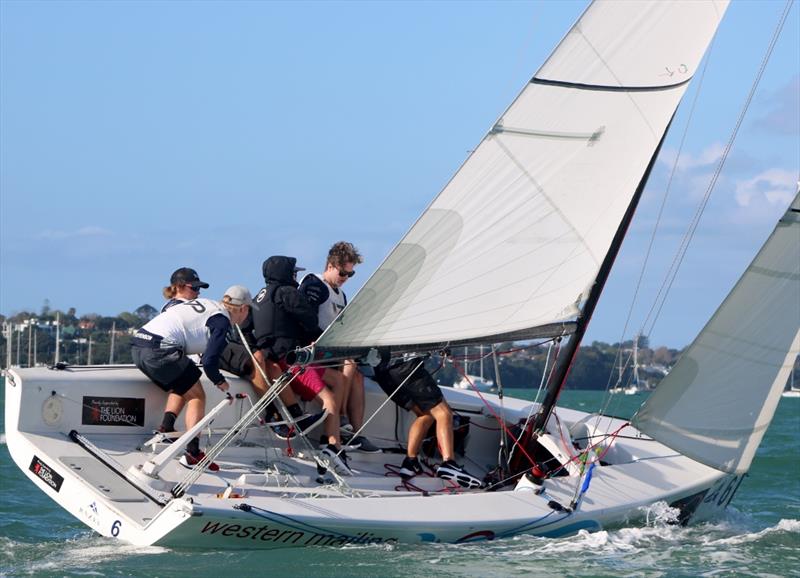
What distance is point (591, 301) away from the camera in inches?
360

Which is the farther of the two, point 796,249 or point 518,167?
point 796,249

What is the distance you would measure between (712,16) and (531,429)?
325cm

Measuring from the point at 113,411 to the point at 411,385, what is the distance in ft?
6.95

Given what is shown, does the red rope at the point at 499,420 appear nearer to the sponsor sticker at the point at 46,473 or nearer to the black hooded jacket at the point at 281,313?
the black hooded jacket at the point at 281,313

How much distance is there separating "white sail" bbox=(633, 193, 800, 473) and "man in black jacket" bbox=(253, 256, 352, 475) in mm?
2224

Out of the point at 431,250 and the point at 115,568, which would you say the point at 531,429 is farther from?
the point at 115,568

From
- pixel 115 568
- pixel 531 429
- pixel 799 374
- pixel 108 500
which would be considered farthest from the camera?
pixel 799 374

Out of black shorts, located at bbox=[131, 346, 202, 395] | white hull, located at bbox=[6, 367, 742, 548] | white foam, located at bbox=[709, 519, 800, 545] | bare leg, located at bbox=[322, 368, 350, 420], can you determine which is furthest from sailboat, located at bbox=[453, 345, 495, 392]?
white foam, located at bbox=[709, 519, 800, 545]

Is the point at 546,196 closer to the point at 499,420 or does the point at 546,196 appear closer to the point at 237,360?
the point at 499,420

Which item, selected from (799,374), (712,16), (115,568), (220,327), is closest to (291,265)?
(220,327)

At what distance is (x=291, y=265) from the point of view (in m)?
9.46

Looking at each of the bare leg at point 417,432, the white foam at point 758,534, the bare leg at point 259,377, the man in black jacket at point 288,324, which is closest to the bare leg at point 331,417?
the man in black jacket at point 288,324

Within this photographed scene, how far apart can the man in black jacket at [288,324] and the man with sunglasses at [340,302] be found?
110mm

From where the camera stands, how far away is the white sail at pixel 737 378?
953 cm
